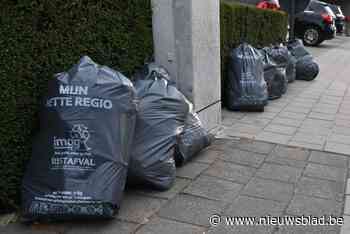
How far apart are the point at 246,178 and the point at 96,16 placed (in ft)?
6.08

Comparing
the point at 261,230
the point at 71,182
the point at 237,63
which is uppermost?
the point at 237,63

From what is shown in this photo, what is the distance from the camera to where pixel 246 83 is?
21.1ft

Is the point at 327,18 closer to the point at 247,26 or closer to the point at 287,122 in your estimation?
the point at 247,26

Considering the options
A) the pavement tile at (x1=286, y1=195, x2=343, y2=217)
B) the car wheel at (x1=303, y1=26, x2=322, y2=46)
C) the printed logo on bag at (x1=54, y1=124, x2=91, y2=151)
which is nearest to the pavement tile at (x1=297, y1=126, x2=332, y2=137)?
the pavement tile at (x1=286, y1=195, x2=343, y2=217)

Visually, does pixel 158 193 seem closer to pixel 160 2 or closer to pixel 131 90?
pixel 131 90

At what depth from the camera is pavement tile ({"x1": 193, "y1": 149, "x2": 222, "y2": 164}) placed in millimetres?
4398

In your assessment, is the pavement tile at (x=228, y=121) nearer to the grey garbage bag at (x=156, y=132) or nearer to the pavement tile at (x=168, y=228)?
the grey garbage bag at (x=156, y=132)

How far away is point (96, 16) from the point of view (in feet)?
12.3

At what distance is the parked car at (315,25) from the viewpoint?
1794 centimetres

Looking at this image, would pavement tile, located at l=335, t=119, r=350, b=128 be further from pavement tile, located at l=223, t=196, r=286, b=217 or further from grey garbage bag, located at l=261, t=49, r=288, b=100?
pavement tile, located at l=223, t=196, r=286, b=217

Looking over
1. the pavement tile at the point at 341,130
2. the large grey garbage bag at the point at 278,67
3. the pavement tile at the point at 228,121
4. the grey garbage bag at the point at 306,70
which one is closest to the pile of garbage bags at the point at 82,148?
the pavement tile at the point at 228,121

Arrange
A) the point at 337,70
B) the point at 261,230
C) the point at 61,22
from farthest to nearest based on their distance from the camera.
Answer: the point at 337,70
the point at 61,22
the point at 261,230

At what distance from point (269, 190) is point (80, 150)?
1.65 meters

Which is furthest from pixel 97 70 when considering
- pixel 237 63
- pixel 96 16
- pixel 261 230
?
pixel 237 63
